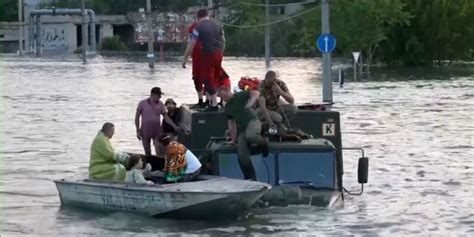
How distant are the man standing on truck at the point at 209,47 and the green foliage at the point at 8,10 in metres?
140

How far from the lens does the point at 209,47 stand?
20953 mm

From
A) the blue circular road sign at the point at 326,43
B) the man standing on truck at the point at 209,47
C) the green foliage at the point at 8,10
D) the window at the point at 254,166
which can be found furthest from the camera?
the green foliage at the point at 8,10

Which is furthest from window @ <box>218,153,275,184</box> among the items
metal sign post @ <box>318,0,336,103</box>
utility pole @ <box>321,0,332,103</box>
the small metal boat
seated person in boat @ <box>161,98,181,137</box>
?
utility pole @ <box>321,0,332,103</box>

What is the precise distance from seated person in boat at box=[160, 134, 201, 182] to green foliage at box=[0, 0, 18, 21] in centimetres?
14212

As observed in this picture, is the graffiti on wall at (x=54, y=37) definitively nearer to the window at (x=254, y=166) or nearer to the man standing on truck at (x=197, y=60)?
the man standing on truck at (x=197, y=60)

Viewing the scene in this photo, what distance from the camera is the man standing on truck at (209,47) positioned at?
2081 cm

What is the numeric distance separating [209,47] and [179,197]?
12.8ft

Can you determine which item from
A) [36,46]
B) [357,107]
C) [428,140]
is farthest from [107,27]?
[428,140]

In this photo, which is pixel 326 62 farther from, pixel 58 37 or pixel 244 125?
pixel 58 37

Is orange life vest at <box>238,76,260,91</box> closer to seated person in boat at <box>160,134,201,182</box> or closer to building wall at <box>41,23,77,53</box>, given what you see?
seated person in boat at <box>160,134,201,182</box>

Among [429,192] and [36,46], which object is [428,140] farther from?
[36,46]

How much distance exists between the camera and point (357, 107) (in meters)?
45.3

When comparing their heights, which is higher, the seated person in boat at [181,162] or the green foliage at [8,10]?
the green foliage at [8,10]

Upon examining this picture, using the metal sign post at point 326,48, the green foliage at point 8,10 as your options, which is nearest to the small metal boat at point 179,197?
the metal sign post at point 326,48
